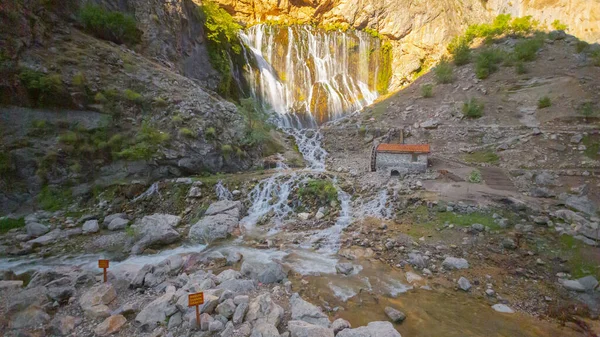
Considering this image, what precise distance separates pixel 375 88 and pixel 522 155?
18.5 metres

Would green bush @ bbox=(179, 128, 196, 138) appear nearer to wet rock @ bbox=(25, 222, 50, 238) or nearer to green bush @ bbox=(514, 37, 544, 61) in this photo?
wet rock @ bbox=(25, 222, 50, 238)

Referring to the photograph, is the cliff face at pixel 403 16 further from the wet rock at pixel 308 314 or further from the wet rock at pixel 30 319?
the wet rock at pixel 30 319

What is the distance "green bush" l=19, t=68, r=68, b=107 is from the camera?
38.1 feet

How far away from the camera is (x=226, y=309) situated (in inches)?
192

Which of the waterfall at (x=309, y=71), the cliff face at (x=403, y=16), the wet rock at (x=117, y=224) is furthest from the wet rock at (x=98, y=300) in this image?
the cliff face at (x=403, y=16)

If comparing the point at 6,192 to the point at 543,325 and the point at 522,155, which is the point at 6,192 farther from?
the point at 522,155

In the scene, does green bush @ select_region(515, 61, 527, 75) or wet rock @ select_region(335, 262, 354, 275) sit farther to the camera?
green bush @ select_region(515, 61, 527, 75)

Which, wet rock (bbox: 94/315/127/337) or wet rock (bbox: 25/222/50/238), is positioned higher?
wet rock (bbox: 25/222/50/238)

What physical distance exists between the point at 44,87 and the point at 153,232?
8591mm

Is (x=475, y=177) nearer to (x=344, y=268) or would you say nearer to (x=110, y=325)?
(x=344, y=268)

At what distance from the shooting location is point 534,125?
16312 mm

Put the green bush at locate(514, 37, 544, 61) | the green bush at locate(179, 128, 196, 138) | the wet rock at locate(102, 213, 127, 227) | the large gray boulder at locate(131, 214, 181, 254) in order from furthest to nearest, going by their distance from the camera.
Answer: the green bush at locate(514, 37, 544, 61)
the green bush at locate(179, 128, 196, 138)
the wet rock at locate(102, 213, 127, 227)
the large gray boulder at locate(131, 214, 181, 254)

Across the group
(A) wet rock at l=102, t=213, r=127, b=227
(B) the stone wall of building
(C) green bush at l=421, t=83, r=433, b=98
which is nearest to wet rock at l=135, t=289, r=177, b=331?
(A) wet rock at l=102, t=213, r=127, b=227

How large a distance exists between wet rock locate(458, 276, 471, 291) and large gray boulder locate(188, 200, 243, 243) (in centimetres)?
738
